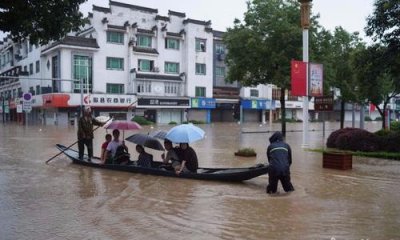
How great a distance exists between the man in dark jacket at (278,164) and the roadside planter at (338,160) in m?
4.58

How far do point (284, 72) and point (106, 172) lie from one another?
19494mm

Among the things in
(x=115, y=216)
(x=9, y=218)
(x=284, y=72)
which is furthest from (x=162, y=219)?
(x=284, y=72)

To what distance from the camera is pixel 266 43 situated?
30328 millimetres

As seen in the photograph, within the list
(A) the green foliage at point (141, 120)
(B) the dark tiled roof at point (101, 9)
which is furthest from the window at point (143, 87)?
(B) the dark tiled roof at point (101, 9)

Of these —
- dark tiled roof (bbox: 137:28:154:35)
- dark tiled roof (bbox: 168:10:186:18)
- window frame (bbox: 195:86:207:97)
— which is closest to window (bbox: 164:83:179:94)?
window frame (bbox: 195:86:207:97)

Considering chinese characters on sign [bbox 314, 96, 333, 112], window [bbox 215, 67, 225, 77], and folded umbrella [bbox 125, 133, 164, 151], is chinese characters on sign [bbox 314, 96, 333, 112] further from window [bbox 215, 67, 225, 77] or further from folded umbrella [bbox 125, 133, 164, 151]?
window [bbox 215, 67, 225, 77]

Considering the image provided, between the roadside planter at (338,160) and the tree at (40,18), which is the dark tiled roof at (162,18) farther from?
the tree at (40,18)

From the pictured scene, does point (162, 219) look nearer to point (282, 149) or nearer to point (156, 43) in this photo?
point (282, 149)

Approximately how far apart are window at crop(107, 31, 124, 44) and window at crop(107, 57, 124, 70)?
213 cm

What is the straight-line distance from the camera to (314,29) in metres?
30.6

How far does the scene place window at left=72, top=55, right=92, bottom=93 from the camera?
51375 mm

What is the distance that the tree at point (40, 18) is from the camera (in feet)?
29.5

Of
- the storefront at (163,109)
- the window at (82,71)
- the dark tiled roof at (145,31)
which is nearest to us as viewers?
the window at (82,71)

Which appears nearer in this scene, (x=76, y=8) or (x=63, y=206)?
(x=63, y=206)
